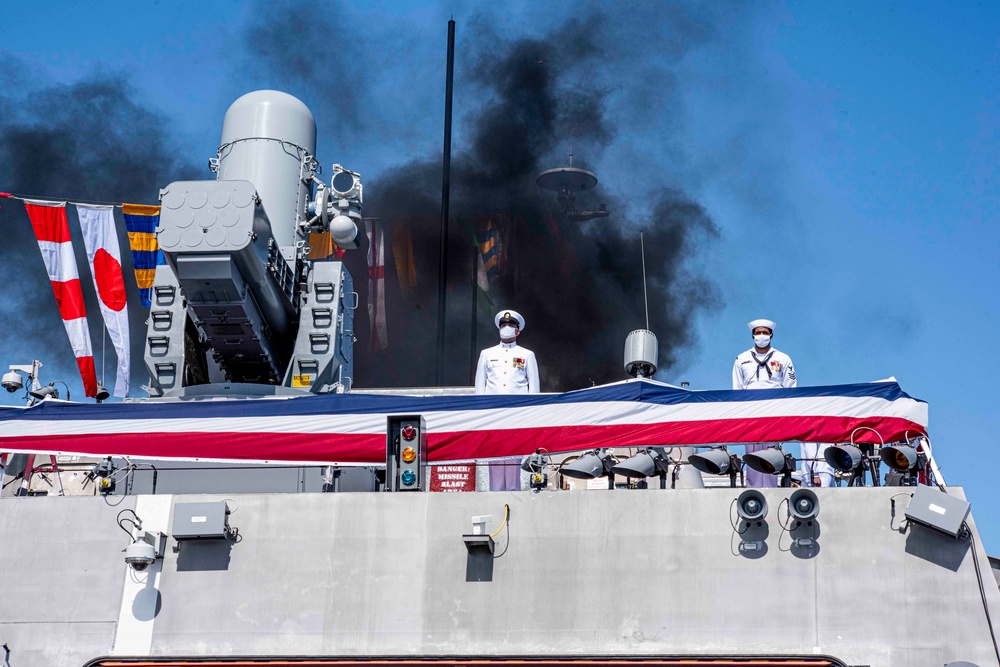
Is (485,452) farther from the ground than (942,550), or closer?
farther from the ground

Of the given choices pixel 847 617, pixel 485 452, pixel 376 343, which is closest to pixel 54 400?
pixel 485 452

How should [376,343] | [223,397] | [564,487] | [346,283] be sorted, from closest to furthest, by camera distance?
[564,487] → [223,397] → [346,283] → [376,343]

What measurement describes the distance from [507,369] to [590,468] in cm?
303

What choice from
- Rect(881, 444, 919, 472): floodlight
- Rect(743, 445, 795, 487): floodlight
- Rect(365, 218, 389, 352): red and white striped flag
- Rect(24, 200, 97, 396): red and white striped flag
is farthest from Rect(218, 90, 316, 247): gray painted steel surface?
Rect(365, 218, 389, 352): red and white striped flag

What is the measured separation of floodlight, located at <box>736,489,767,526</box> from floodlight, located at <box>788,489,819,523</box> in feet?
0.63

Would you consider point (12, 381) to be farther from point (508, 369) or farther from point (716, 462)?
point (716, 462)

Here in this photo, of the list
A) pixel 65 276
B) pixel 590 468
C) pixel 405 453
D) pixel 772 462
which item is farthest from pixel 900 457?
pixel 65 276

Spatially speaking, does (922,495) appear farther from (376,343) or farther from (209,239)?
(376,343)

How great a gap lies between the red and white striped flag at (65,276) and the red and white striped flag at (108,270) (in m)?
0.21

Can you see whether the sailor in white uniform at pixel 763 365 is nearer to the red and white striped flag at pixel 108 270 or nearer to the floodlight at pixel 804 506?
the floodlight at pixel 804 506

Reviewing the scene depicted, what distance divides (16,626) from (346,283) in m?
5.19

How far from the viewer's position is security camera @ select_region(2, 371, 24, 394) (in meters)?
11.8

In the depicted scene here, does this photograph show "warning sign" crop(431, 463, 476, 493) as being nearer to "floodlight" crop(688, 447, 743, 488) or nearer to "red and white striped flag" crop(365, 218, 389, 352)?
"floodlight" crop(688, 447, 743, 488)

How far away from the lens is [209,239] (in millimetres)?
11773
